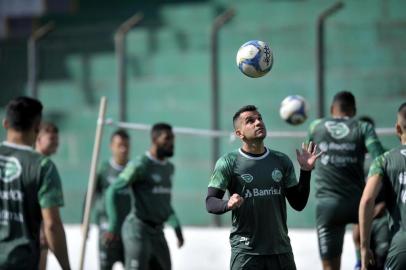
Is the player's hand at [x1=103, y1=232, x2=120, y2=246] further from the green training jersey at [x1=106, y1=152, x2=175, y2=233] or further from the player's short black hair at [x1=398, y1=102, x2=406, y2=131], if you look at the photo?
the player's short black hair at [x1=398, y1=102, x2=406, y2=131]

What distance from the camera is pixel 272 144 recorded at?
1554cm

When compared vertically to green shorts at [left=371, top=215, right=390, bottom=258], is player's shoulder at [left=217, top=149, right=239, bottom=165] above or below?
above

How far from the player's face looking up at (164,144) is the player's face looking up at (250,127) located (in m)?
4.10

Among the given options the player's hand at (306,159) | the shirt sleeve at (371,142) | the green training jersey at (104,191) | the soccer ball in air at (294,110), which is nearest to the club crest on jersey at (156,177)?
the green training jersey at (104,191)

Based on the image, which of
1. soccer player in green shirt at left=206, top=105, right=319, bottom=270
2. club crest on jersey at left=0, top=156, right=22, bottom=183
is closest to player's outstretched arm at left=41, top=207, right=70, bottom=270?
club crest on jersey at left=0, top=156, right=22, bottom=183

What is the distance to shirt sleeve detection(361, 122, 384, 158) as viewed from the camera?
10984 millimetres

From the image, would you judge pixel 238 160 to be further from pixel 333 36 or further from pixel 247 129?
pixel 333 36

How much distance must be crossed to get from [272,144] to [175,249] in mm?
2271

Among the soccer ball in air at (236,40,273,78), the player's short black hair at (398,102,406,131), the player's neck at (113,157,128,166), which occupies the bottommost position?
the player's neck at (113,157,128,166)

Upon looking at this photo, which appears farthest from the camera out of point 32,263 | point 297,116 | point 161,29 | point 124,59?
point 161,29

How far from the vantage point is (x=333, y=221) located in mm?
11570

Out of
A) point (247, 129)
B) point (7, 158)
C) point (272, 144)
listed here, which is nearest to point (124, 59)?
point (272, 144)

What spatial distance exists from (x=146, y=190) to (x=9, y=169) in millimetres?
5249

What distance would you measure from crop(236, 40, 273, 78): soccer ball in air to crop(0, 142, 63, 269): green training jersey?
9.39 feet
